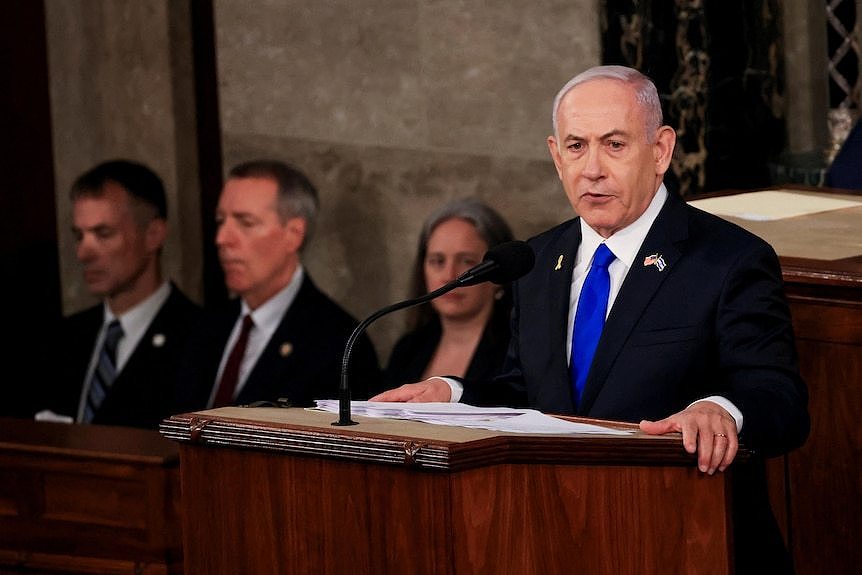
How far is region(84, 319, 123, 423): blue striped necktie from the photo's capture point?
6.08 metres

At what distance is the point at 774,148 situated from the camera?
5.97 meters

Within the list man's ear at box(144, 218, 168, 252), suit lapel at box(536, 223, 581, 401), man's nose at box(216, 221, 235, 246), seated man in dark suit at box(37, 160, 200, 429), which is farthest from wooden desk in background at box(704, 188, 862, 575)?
man's ear at box(144, 218, 168, 252)

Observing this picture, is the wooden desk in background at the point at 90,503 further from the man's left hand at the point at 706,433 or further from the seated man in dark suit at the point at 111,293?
the man's left hand at the point at 706,433

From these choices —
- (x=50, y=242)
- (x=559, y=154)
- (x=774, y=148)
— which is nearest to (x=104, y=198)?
(x=50, y=242)

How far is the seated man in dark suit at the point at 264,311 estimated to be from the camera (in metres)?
5.45

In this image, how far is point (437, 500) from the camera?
8.18ft

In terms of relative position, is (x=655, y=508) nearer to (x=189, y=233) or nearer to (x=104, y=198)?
(x=104, y=198)

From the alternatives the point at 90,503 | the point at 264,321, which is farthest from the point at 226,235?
the point at 90,503

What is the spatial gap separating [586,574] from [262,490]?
1.77 feet

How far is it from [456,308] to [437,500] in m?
2.77

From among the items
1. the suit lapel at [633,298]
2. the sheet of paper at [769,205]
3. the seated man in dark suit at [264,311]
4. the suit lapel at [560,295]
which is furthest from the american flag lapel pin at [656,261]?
the seated man in dark suit at [264,311]

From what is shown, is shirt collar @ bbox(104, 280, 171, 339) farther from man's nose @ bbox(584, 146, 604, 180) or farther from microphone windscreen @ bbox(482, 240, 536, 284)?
microphone windscreen @ bbox(482, 240, 536, 284)

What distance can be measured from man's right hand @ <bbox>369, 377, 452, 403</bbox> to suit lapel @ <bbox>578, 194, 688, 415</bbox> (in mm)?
261

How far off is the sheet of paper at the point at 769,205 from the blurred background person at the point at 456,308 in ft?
3.63
